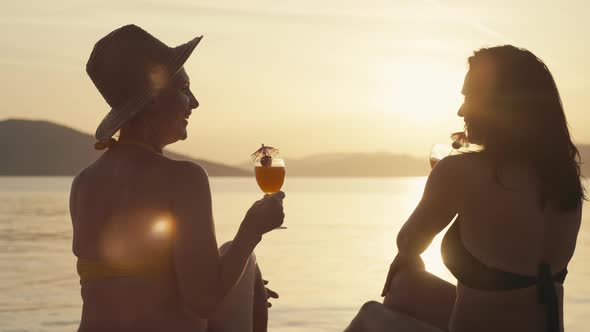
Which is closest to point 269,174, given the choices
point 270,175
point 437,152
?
point 270,175

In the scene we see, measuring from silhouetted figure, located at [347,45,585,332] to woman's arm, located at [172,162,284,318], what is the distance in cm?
89

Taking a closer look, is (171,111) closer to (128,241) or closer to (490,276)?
(128,241)

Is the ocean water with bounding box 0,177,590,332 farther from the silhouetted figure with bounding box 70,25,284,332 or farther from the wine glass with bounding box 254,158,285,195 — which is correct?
the silhouetted figure with bounding box 70,25,284,332

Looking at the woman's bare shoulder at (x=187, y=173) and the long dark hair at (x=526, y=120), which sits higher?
the long dark hair at (x=526, y=120)

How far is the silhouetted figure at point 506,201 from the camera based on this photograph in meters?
3.82

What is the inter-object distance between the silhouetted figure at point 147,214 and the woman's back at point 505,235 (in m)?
0.88

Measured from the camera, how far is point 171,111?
134 inches

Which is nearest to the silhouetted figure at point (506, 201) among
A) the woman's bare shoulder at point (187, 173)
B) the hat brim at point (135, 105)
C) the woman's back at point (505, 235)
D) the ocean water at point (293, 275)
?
the woman's back at point (505, 235)

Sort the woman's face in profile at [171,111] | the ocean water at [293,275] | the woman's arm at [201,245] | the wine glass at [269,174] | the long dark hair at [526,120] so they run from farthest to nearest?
1. the ocean water at [293,275]
2. the wine glass at [269,174]
3. the long dark hair at [526,120]
4. the woman's face in profile at [171,111]
5. the woman's arm at [201,245]

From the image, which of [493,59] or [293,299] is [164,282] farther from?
[293,299]

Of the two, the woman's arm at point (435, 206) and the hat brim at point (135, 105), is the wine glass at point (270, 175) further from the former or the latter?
the hat brim at point (135, 105)

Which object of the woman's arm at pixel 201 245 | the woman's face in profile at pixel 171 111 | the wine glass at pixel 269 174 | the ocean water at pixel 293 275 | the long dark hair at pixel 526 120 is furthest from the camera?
the ocean water at pixel 293 275

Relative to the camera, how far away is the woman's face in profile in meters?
3.38

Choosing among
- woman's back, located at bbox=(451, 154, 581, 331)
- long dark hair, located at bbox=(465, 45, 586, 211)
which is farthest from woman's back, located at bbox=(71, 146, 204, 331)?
long dark hair, located at bbox=(465, 45, 586, 211)
